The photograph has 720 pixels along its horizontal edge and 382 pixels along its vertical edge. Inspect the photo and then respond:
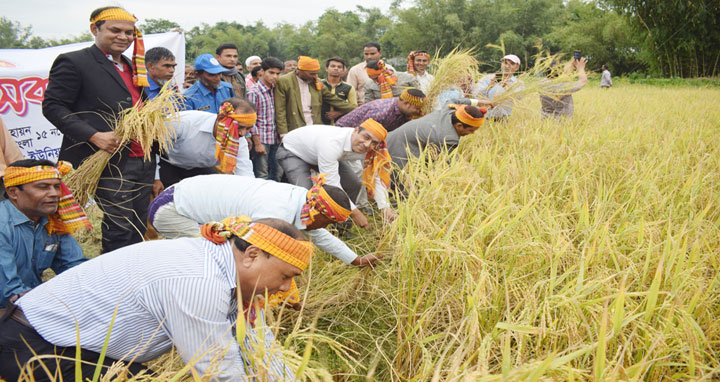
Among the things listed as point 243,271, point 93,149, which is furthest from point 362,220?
point 93,149

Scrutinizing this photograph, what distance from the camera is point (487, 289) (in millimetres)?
1504

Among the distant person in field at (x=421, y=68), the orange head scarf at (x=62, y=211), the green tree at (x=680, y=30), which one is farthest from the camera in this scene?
the green tree at (x=680, y=30)

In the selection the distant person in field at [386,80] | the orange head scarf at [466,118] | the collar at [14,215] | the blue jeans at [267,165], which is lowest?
the blue jeans at [267,165]

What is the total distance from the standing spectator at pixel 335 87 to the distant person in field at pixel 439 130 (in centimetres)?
153

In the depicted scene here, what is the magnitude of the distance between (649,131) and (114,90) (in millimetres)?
4206

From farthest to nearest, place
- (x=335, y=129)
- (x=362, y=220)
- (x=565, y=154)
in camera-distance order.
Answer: (x=565, y=154), (x=335, y=129), (x=362, y=220)

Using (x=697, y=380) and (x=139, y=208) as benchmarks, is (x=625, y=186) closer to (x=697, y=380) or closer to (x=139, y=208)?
(x=697, y=380)

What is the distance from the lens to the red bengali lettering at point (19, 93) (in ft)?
13.7

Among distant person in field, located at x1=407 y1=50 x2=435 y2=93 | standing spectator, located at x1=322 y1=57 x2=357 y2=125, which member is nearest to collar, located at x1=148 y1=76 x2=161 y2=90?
standing spectator, located at x1=322 y1=57 x2=357 y2=125

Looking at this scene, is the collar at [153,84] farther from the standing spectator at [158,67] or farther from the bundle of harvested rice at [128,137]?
the bundle of harvested rice at [128,137]

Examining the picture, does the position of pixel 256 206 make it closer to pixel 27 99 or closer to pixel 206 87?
pixel 206 87

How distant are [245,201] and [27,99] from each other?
3.66 metres

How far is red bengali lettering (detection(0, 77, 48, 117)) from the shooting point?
4.18 meters

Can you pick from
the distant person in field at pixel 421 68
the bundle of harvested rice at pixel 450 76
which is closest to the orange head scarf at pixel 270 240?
the bundle of harvested rice at pixel 450 76
